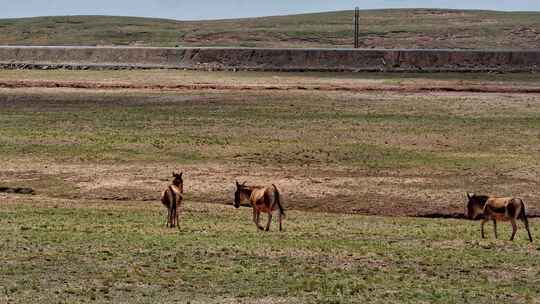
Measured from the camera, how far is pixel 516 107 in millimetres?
57375

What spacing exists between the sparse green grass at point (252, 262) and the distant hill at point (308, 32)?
114178mm

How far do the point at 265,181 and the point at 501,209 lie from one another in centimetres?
1148

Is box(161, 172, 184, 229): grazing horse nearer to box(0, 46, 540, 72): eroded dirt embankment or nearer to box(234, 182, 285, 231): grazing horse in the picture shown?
box(234, 182, 285, 231): grazing horse

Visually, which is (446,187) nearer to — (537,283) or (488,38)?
(537,283)

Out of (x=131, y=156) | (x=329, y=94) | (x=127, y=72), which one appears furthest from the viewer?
(x=127, y=72)

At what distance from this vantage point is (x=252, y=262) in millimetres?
22125

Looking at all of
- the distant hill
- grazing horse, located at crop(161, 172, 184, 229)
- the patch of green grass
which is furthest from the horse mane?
the distant hill

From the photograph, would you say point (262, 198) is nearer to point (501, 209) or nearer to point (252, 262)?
point (252, 262)

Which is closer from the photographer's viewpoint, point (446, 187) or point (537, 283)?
point (537, 283)

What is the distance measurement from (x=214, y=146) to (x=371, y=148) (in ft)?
18.8

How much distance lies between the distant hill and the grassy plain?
3270 inches

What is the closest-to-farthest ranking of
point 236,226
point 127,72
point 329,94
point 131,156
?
point 236,226, point 131,156, point 329,94, point 127,72

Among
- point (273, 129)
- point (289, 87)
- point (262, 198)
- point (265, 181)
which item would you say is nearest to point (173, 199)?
point (262, 198)

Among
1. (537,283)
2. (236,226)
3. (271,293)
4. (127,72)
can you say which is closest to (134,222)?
(236,226)
